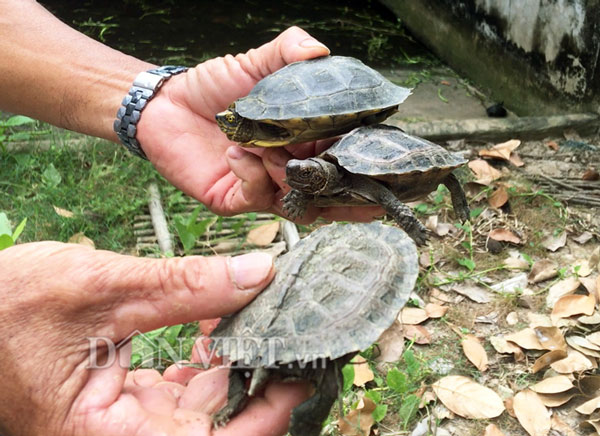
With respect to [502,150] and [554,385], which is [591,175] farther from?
[554,385]

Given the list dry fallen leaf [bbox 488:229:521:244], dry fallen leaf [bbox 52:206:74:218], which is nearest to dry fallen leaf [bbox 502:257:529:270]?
dry fallen leaf [bbox 488:229:521:244]

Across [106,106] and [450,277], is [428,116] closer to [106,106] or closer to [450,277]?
[450,277]

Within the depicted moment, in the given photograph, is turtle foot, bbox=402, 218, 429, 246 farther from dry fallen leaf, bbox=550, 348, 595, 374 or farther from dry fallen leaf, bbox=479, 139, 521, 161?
dry fallen leaf, bbox=479, 139, 521, 161

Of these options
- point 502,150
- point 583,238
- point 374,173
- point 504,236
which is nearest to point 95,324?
point 374,173

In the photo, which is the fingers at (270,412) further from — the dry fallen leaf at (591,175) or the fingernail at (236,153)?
the dry fallen leaf at (591,175)

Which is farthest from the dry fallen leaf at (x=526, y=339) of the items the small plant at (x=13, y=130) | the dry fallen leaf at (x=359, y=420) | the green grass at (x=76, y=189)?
the small plant at (x=13, y=130)
